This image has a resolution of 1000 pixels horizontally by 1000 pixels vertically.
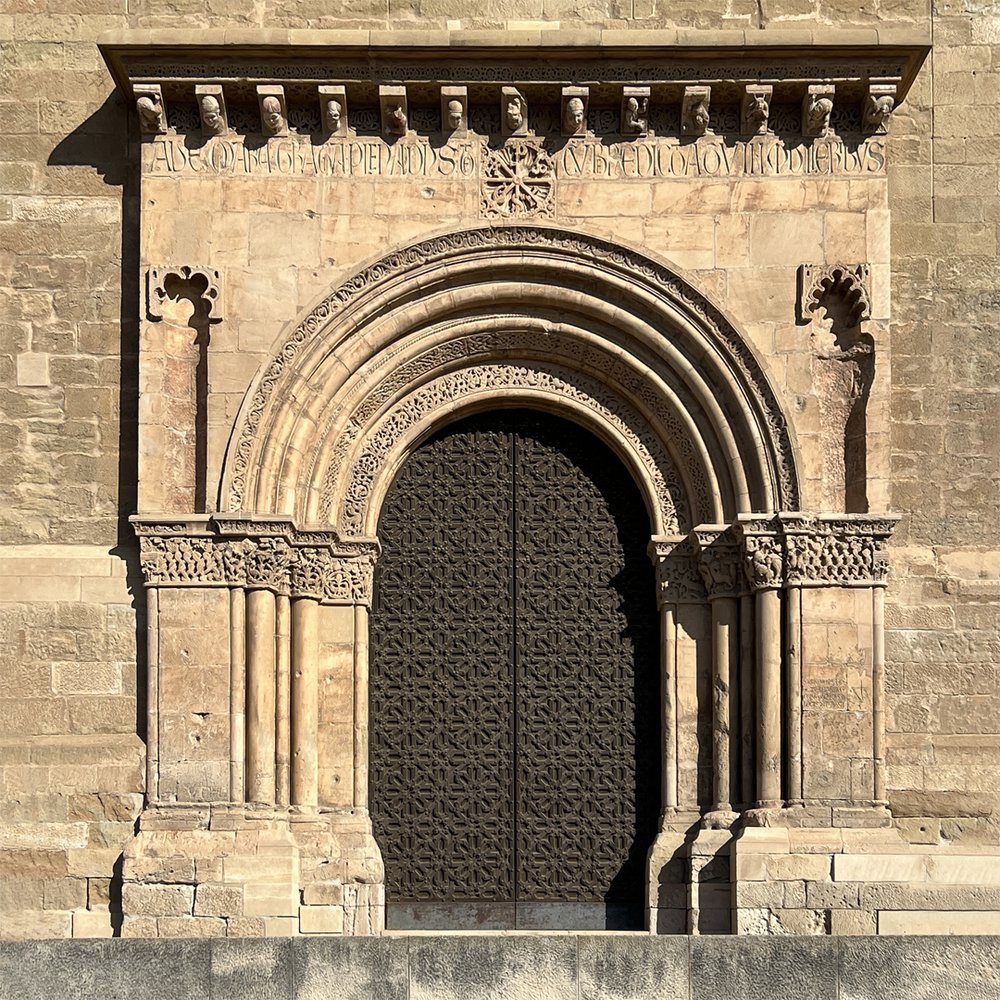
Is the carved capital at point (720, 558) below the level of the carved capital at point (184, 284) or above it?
below

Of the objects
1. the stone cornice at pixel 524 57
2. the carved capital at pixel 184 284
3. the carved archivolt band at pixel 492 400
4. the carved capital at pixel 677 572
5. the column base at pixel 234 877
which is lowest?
the column base at pixel 234 877

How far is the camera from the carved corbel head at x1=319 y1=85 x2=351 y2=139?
1540cm

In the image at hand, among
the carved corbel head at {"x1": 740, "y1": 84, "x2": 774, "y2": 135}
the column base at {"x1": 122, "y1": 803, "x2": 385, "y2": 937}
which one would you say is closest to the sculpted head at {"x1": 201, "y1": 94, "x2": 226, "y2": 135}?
the carved corbel head at {"x1": 740, "y1": 84, "x2": 774, "y2": 135}

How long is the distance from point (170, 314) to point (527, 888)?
513 centimetres

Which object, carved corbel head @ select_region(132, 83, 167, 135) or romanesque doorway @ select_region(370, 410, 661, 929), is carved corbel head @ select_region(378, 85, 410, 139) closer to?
carved corbel head @ select_region(132, 83, 167, 135)

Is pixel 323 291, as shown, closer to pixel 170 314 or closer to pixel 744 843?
pixel 170 314

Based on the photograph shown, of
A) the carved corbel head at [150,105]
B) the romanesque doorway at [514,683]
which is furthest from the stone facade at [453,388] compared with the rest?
the romanesque doorway at [514,683]

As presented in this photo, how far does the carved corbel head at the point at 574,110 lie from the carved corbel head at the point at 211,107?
8.40 feet

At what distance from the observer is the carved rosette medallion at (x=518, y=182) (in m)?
15.6

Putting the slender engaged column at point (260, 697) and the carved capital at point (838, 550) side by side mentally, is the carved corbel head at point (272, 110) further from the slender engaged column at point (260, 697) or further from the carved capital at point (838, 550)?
the carved capital at point (838, 550)

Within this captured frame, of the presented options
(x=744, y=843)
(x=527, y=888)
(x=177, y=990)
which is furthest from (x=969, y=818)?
(x=177, y=990)

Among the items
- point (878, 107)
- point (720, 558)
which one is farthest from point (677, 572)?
point (878, 107)

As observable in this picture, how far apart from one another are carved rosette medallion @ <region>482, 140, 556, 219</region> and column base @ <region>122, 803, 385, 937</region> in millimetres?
4810

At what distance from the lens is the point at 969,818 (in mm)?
15352
